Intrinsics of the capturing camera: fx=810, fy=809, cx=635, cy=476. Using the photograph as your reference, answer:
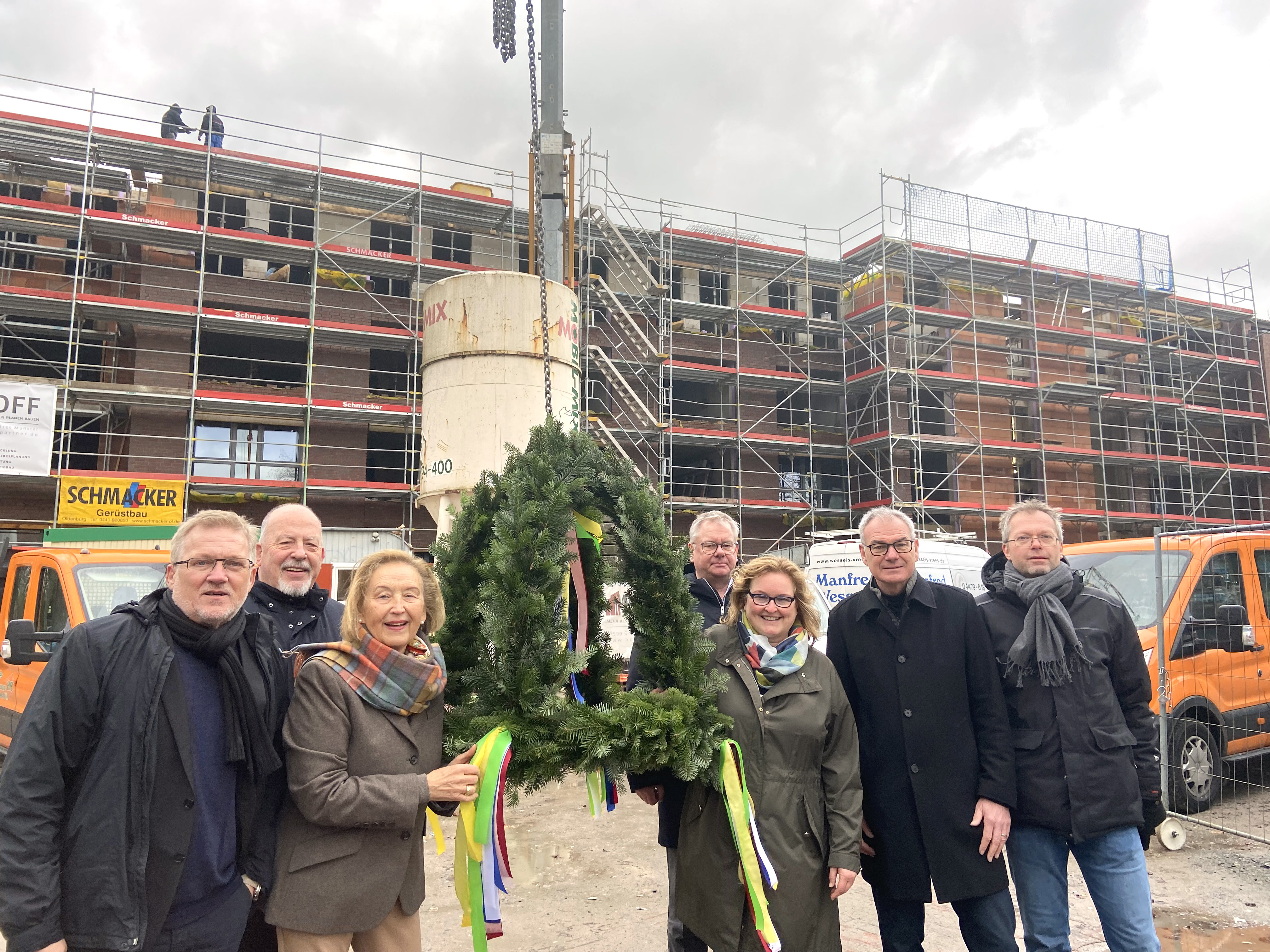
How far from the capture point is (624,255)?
21.9 metres

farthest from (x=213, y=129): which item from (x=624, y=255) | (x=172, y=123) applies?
(x=624, y=255)

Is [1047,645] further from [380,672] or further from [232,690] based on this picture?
[232,690]

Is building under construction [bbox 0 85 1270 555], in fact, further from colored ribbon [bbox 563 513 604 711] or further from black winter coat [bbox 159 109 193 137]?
colored ribbon [bbox 563 513 604 711]

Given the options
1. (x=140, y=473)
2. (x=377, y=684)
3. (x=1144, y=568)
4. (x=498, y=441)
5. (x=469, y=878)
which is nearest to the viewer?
(x=377, y=684)

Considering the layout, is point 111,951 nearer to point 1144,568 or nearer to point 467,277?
point 1144,568

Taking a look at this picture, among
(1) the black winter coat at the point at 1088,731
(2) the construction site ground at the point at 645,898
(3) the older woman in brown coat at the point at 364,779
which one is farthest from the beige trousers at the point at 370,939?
(1) the black winter coat at the point at 1088,731

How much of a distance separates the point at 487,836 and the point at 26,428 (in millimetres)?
18422

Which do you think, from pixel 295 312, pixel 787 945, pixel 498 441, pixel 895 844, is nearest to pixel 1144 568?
pixel 895 844

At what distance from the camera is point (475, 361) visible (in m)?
9.03

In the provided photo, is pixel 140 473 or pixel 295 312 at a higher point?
pixel 295 312

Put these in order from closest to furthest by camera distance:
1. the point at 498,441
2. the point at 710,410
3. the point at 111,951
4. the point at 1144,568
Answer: the point at 111,951 → the point at 1144,568 → the point at 498,441 → the point at 710,410

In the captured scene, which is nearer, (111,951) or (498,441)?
(111,951)

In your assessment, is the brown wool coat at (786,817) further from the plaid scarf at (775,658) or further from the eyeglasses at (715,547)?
the eyeglasses at (715,547)

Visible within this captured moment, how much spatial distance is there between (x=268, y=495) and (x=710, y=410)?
41.0 feet
